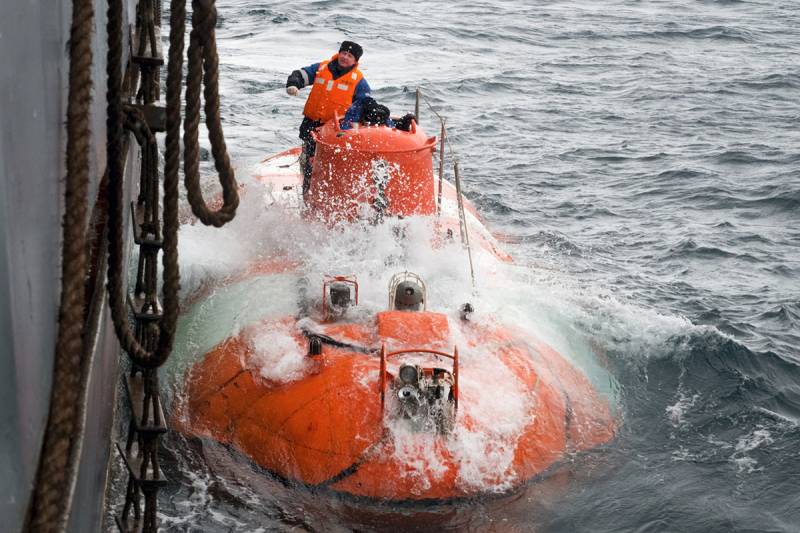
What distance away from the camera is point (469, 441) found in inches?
231

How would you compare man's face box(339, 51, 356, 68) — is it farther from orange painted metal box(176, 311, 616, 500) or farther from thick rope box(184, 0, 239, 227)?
thick rope box(184, 0, 239, 227)

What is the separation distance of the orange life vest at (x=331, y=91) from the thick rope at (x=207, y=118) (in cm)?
648

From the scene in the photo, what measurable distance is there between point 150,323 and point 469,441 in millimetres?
2868

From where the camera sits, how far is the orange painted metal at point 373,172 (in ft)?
25.9

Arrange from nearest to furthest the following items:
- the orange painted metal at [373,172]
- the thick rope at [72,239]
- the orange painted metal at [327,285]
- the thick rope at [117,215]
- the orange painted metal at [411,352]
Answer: the thick rope at [72,239], the thick rope at [117,215], the orange painted metal at [411,352], the orange painted metal at [327,285], the orange painted metal at [373,172]

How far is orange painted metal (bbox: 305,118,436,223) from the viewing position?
25.9 ft

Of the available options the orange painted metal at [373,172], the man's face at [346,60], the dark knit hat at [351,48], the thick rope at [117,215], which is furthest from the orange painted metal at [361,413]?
the thick rope at [117,215]

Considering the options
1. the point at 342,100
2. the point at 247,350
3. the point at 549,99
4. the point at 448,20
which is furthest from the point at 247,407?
the point at 448,20

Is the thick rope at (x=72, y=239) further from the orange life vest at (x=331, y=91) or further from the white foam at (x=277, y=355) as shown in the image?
the orange life vest at (x=331, y=91)

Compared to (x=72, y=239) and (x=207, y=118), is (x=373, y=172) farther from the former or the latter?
(x=72, y=239)

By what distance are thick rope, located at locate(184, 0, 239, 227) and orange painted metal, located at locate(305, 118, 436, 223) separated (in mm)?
5387

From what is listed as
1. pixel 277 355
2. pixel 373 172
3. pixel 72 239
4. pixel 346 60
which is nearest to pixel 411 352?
pixel 277 355

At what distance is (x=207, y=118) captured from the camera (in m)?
2.44

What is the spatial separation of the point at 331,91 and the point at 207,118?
6.63m
